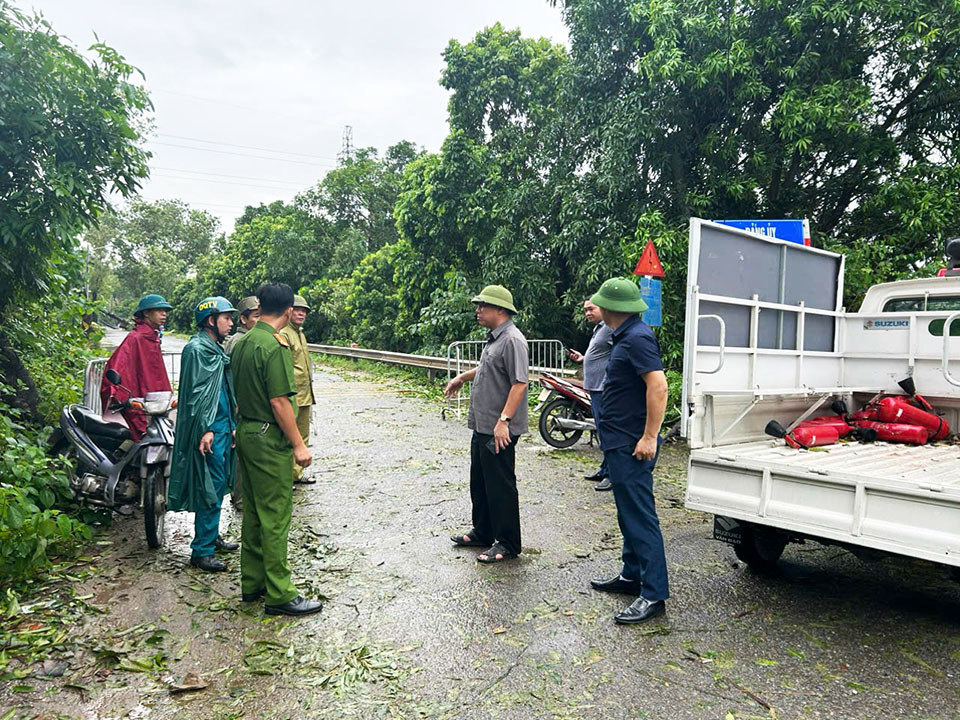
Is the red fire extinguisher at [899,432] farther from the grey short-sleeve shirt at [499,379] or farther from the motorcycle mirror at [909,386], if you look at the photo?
the grey short-sleeve shirt at [499,379]

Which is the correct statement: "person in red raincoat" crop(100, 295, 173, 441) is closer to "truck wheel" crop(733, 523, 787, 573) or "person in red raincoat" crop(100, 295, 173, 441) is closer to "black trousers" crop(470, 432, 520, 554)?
"black trousers" crop(470, 432, 520, 554)

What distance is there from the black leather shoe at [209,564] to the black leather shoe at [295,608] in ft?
2.73

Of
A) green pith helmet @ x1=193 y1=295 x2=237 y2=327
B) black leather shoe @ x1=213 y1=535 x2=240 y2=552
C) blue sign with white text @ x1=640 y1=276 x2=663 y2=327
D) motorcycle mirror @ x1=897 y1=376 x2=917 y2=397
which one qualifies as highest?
blue sign with white text @ x1=640 y1=276 x2=663 y2=327

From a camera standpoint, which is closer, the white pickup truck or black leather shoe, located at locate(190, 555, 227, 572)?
the white pickup truck

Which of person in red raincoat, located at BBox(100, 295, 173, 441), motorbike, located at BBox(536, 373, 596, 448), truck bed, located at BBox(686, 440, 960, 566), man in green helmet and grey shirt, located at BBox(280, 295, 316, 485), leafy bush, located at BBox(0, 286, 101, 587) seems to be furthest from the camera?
motorbike, located at BBox(536, 373, 596, 448)

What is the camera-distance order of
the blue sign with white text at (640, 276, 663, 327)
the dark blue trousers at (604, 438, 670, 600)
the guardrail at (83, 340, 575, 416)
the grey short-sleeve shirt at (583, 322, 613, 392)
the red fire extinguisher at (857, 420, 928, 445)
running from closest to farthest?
the dark blue trousers at (604, 438, 670, 600)
the red fire extinguisher at (857, 420, 928, 445)
the guardrail at (83, 340, 575, 416)
the grey short-sleeve shirt at (583, 322, 613, 392)
the blue sign with white text at (640, 276, 663, 327)

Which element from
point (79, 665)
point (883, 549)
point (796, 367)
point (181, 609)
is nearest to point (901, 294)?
point (796, 367)

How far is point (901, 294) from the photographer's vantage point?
6039mm

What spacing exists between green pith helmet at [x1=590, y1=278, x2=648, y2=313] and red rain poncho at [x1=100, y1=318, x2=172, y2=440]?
3.79 meters

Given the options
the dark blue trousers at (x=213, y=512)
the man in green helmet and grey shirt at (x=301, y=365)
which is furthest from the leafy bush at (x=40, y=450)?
the man in green helmet and grey shirt at (x=301, y=365)

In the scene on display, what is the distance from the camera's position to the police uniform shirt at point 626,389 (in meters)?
3.96

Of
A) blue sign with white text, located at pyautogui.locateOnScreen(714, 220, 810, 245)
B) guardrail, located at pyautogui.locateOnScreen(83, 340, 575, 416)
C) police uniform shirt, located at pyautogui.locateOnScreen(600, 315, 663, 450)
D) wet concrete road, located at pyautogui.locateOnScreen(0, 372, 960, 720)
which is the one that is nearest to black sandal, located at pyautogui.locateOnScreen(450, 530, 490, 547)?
wet concrete road, located at pyautogui.locateOnScreen(0, 372, 960, 720)

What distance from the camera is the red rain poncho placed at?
5539 millimetres

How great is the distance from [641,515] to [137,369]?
13.8 ft
